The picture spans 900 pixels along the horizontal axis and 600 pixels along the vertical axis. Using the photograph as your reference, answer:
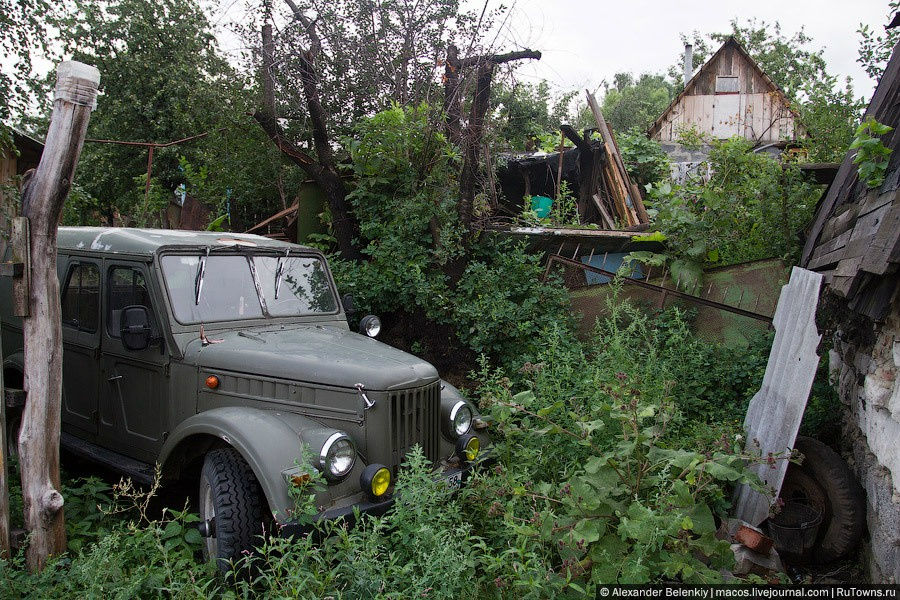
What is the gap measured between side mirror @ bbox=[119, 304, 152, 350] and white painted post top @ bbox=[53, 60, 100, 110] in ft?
4.05

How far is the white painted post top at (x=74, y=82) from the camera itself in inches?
135

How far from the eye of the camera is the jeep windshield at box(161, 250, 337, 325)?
14.3 feet

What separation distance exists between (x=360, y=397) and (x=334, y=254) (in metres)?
3.92

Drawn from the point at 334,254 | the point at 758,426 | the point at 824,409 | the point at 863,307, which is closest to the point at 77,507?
the point at 334,254

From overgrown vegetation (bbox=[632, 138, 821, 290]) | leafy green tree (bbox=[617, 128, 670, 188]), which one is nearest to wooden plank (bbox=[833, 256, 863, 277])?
overgrown vegetation (bbox=[632, 138, 821, 290])

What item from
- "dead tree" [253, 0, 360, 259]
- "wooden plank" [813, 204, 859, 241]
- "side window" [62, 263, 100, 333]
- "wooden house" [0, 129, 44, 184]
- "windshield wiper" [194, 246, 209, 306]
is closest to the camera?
"windshield wiper" [194, 246, 209, 306]

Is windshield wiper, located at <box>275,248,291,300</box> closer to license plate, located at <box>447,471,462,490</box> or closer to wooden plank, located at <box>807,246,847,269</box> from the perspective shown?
license plate, located at <box>447,471,462,490</box>

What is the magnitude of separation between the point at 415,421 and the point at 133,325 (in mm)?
1858

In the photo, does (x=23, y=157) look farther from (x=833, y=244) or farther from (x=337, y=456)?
(x=833, y=244)

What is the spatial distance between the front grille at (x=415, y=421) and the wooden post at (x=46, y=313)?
1892mm

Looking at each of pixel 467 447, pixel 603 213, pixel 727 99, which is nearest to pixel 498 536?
pixel 467 447

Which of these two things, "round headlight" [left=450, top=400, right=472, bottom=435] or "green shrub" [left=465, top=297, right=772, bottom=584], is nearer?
"green shrub" [left=465, top=297, right=772, bottom=584]

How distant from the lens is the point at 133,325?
3.99 meters

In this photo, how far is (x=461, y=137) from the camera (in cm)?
734
